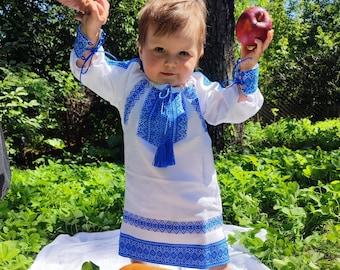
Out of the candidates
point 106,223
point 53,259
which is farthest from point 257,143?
point 53,259

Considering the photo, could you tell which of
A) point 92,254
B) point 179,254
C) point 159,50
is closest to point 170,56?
point 159,50

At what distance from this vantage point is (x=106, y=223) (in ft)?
10.00

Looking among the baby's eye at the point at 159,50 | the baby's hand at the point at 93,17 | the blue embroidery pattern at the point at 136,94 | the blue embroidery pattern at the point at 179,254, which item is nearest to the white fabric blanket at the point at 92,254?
the blue embroidery pattern at the point at 179,254

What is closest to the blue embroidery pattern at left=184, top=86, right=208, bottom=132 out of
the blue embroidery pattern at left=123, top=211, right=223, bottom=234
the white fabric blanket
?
the blue embroidery pattern at left=123, top=211, right=223, bottom=234

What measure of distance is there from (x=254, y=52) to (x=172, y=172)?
58cm

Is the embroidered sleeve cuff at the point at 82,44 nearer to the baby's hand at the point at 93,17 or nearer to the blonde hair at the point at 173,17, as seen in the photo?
the baby's hand at the point at 93,17

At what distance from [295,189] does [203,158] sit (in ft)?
4.86

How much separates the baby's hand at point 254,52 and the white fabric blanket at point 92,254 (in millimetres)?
1170

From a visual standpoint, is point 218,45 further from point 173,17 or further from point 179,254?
point 179,254

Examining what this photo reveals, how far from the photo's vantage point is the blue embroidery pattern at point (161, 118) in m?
1.87

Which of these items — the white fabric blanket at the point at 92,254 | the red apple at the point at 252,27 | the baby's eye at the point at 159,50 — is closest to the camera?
the red apple at the point at 252,27

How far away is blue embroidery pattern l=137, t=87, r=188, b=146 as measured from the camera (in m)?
1.87

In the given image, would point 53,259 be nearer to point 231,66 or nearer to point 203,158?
point 203,158

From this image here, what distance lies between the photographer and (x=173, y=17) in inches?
69.8
